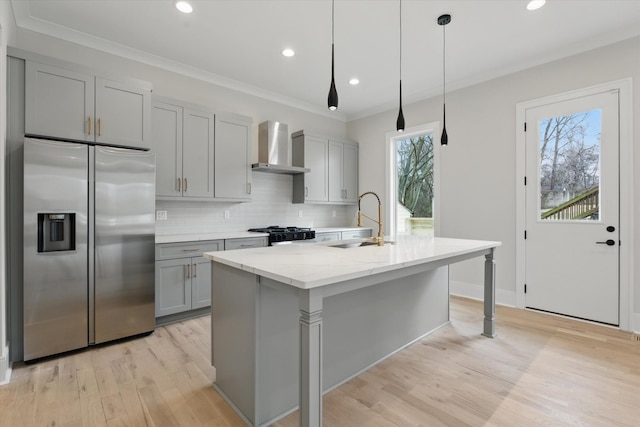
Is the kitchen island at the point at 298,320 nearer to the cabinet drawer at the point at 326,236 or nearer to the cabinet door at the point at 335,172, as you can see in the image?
the cabinet drawer at the point at 326,236

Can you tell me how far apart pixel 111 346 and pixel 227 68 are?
314 cm

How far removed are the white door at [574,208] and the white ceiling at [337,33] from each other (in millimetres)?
720

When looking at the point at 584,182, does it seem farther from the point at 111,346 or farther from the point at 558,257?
the point at 111,346

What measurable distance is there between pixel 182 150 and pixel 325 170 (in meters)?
2.19

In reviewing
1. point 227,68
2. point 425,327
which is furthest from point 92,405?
point 227,68

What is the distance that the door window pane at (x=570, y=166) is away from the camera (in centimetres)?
311

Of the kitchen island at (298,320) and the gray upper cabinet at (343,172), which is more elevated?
the gray upper cabinet at (343,172)

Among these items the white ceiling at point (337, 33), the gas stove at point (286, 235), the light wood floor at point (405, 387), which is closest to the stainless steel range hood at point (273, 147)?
the white ceiling at point (337, 33)

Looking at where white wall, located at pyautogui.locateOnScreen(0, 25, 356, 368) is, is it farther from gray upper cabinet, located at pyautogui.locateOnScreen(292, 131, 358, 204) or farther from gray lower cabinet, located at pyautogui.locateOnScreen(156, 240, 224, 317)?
gray lower cabinet, located at pyautogui.locateOnScreen(156, 240, 224, 317)

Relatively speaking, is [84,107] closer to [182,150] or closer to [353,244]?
[182,150]

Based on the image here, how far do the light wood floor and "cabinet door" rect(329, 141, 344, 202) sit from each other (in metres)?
2.81

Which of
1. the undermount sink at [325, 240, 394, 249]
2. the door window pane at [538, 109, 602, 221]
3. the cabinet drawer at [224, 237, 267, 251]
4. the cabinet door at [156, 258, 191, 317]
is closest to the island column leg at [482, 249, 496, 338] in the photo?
the undermount sink at [325, 240, 394, 249]

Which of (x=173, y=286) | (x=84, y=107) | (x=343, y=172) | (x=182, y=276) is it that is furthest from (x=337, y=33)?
(x=173, y=286)

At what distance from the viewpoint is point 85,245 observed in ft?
8.14
